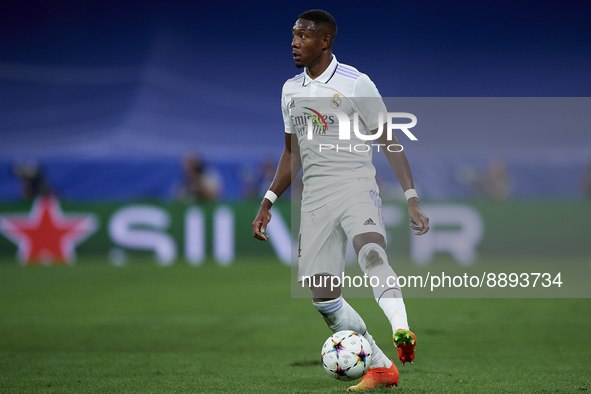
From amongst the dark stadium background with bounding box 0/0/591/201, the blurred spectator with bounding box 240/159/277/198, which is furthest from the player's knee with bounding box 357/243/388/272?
the dark stadium background with bounding box 0/0/591/201

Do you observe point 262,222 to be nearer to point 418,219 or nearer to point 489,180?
point 418,219

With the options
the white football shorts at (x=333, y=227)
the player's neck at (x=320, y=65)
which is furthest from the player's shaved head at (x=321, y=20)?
the white football shorts at (x=333, y=227)

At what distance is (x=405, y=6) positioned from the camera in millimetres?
23312

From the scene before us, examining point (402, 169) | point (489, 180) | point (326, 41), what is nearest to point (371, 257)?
point (402, 169)

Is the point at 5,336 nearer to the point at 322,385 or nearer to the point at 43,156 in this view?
the point at 322,385

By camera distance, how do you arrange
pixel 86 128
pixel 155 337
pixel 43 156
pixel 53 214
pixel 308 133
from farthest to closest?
pixel 86 128
pixel 43 156
pixel 53 214
pixel 155 337
pixel 308 133

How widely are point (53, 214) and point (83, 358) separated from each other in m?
8.34

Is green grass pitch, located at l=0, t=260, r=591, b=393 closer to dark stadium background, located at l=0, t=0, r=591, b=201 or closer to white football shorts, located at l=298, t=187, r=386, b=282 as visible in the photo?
white football shorts, located at l=298, t=187, r=386, b=282

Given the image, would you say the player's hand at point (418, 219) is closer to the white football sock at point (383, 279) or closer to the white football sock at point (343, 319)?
the white football sock at point (383, 279)

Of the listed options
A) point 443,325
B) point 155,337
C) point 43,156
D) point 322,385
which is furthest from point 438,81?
point 322,385

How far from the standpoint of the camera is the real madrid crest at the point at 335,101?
4.15 meters

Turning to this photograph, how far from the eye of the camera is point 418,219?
3.85m

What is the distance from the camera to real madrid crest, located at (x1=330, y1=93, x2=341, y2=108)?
13.6 ft

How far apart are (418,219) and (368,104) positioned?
0.76 metres
